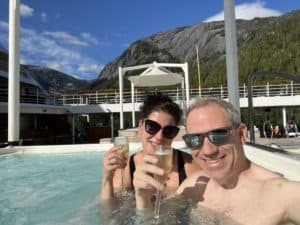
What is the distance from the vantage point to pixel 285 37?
6731 centimetres

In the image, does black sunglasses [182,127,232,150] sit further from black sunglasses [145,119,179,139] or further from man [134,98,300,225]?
black sunglasses [145,119,179,139]

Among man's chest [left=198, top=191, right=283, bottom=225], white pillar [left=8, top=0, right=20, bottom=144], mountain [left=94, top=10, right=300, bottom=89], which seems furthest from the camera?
mountain [left=94, top=10, right=300, bottom=89]

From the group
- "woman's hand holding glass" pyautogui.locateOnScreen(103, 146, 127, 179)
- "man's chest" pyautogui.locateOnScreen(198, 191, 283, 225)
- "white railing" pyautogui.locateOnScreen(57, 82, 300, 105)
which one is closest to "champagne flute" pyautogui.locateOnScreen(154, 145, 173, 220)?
"man's chest" pyautogui.locateOnScreen(198, 191, 283, 225)

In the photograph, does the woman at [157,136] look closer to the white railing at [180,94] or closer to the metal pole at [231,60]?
the metal pole at [231,60]

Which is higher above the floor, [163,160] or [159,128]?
[159,128]

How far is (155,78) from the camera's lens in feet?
45.7

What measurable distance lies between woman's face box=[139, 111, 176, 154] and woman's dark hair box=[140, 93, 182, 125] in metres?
0.03

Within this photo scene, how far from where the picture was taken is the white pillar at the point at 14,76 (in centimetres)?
1169

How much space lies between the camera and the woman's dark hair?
2.26 metres

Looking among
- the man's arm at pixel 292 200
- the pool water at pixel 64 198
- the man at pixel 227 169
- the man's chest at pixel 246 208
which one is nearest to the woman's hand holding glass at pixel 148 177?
the man at pixel 227 169

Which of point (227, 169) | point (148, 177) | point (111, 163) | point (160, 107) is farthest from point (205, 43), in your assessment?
point (148, 177)

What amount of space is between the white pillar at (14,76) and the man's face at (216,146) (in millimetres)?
10843

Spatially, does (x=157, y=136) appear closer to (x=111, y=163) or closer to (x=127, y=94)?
(x=111, y=163)

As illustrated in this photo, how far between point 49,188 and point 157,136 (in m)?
3.33
